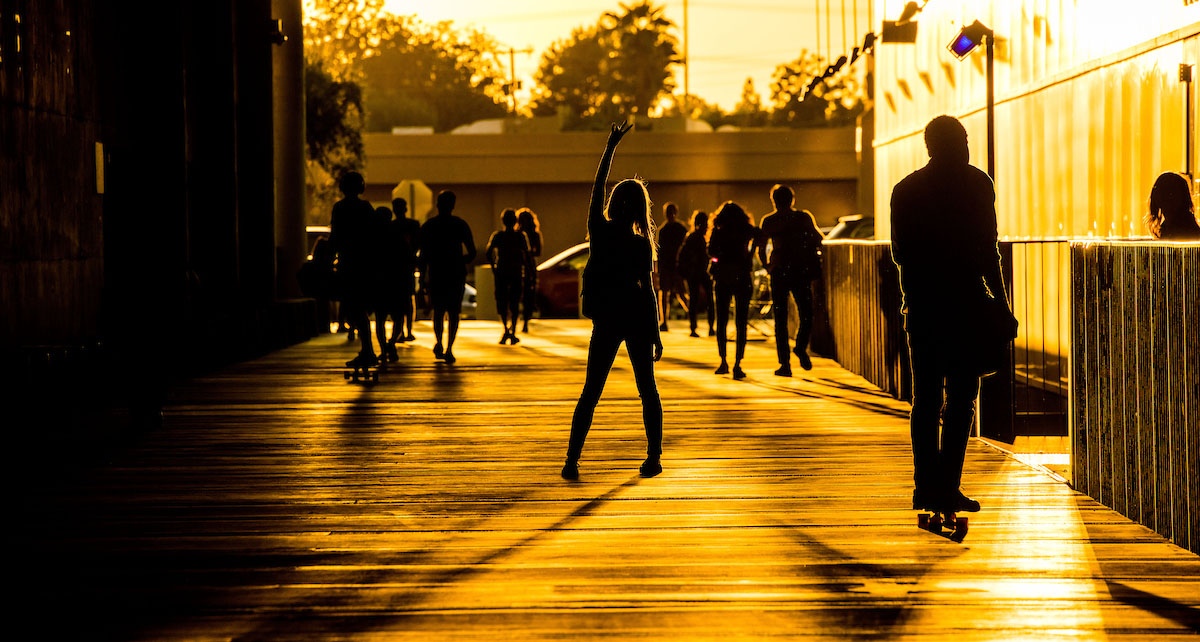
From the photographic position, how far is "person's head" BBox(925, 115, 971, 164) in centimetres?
630

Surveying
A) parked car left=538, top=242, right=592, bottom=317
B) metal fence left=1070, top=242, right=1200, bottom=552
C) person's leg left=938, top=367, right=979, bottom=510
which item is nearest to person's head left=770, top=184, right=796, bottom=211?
metal fence left=1070, top=242, right=1200, bottom=552

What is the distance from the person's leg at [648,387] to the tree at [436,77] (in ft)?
329

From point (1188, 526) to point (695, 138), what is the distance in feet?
159

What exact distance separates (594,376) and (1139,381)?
2.99m

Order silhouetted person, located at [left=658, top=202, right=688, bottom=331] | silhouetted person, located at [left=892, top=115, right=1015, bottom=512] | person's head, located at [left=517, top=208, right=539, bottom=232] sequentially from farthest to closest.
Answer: silhouetted person, located at [left=658, top=202, right=688, bottom=331]
person's head, located at [left=517, top=208, right=539, bottom=232]
silhouetted person, located at [left=892, top=115, right=1015, bottom=512]

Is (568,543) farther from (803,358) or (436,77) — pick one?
(436,77)

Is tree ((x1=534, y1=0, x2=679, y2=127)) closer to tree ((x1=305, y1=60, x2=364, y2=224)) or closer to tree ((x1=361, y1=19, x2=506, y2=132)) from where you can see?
tree ((x1=361, y1=19, x2=506, y2=132))

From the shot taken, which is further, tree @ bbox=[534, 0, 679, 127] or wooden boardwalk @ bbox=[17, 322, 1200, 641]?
tree @ bbox=[534, 0, 679, 127]

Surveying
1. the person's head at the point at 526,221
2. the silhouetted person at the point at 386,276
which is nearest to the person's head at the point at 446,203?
the silhouetted person at the point at 386,276

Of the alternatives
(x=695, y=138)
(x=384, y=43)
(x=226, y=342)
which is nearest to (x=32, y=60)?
(x=226, y=342)

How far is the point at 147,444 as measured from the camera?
9.55m

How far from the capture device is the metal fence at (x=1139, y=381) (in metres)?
5.80

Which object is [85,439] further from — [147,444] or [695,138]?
[695,138]

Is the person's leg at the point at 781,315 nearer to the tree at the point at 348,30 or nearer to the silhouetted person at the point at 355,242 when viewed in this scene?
the silhouetted person at the point at 355,242
